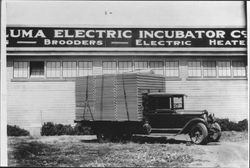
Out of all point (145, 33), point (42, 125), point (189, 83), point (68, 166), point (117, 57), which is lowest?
point (68, 166)

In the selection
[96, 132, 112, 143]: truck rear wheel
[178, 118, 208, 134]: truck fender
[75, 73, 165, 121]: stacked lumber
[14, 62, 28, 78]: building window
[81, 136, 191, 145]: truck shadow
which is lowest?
[81, 136, 191, 145]: truck shadow

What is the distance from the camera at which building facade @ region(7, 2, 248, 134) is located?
32.6ft

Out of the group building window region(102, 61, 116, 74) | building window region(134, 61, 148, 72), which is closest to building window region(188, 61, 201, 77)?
building window region(134, 61, 148, 72)

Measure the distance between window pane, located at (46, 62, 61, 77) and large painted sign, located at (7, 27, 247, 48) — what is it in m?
0.92

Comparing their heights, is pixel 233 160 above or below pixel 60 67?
below

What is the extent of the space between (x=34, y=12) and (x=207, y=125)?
20.3ft

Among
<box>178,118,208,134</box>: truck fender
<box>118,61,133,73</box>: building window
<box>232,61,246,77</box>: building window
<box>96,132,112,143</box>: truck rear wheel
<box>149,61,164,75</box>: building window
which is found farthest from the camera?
<box>232,61,246,77</box>: building window

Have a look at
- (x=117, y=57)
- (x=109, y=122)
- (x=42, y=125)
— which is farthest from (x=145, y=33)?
(x=42, y=125)

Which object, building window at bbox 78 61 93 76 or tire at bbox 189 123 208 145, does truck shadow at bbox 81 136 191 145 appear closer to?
tire at bbox 189 123 208 145

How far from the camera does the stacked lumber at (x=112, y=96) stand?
955cm

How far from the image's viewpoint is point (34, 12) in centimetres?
985

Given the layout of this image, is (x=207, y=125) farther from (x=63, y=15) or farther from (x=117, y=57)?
(x=63, y=15)

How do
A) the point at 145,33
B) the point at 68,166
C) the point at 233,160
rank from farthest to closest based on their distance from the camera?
the point at 145,33, the point at 233,160, the point at 68,166

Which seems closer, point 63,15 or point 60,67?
point 63,15
